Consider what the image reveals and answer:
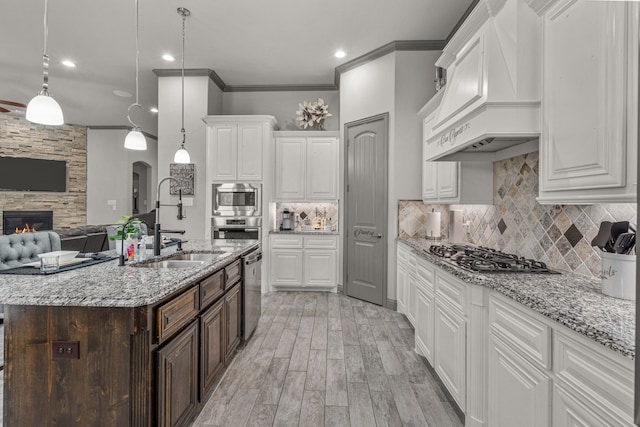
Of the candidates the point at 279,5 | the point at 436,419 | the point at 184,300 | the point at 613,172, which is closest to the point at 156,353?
the point at 184,300

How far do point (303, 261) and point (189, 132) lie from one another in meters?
2.63

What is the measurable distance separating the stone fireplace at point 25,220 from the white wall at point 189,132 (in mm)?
4576

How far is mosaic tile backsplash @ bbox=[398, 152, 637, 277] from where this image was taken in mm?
1648

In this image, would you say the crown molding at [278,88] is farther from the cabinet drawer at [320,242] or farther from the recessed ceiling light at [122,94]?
the cabinet drawer at [320,242]

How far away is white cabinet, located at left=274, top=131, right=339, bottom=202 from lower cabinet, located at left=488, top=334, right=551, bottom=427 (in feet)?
11.4

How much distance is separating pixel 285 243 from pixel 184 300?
10.1 ft

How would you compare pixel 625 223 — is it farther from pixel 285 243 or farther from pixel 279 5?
pixel 285 243

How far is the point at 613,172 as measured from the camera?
1.12 metres

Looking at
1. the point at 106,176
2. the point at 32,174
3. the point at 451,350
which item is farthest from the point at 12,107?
the point at 451,350

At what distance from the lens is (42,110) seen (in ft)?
6.04

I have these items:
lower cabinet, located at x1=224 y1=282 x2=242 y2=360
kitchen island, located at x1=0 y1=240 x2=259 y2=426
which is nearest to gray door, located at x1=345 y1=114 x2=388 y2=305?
lower cabinet, located at x1=224 y1=282 x2=242 y2=360

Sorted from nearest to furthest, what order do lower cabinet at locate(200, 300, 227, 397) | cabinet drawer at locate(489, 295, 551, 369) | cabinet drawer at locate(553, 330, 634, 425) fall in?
1. cabinet drawer at locate(553, 330, 634, 425)
2. cabinet drawer at locate(489, 295, 551, 369)
3. lower cabinet at locate(200, 300, 227, 397)

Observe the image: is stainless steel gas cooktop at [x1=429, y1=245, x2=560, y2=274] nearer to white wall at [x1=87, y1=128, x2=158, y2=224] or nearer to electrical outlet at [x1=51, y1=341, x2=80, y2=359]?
electrical outlet at [x1=51, y1=341, x2=80, y2=359]

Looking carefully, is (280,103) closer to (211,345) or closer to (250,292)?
(250,292)
